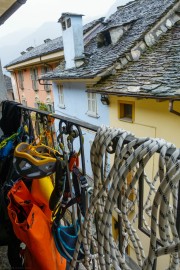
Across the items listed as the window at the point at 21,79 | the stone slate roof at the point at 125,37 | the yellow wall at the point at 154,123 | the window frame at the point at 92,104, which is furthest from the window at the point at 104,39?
the window at the point at 21,79

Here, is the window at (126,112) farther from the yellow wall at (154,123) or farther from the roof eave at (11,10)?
the roof eave at (11,10)

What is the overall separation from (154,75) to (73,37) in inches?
162

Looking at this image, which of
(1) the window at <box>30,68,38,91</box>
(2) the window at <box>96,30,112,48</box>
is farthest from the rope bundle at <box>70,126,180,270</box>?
(1) the window at <box>30,68,38,91</box>

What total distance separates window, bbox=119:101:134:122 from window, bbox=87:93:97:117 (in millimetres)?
1262

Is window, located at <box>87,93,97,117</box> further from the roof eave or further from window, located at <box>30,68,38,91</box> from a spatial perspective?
window, located at <box>30,68,38,91</box>

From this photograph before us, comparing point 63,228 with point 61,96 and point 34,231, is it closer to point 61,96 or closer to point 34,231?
point 34,231

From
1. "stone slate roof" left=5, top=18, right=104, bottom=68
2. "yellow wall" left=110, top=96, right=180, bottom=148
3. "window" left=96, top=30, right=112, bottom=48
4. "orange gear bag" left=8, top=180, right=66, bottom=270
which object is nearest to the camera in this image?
"orange gear bag" left=8, top=180, right=66, bottom=270

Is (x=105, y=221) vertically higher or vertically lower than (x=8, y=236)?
higher

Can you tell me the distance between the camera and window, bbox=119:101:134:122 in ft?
17.9

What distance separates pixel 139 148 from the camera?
0.61m

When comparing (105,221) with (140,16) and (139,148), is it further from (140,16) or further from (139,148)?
(140,16)

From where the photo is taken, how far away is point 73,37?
7.44 m

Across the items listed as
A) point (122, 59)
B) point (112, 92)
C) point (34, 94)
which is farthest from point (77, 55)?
point (34, 94)

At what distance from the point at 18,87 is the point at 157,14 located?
42.3ft
